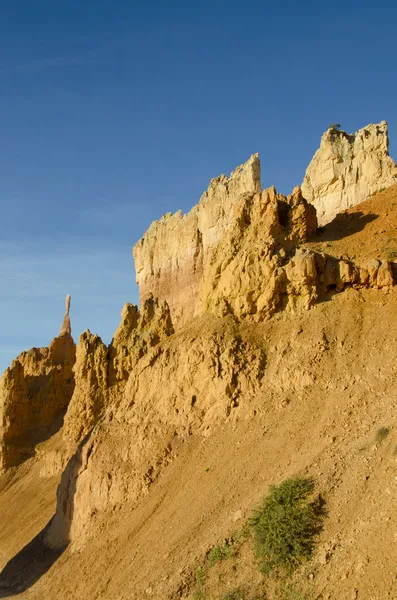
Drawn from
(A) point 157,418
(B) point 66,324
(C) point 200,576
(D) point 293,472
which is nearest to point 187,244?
(B) point 66,324

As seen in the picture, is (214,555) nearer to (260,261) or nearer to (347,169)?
(260,261)

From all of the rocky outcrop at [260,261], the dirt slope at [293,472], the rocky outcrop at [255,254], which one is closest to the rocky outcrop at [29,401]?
the rocky outcrop at [255,254]

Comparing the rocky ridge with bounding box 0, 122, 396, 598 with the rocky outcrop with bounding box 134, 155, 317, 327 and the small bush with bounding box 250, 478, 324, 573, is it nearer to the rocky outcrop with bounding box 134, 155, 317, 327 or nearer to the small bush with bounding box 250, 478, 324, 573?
the rocky outcrop with bounding box 134, 155, 317, 327

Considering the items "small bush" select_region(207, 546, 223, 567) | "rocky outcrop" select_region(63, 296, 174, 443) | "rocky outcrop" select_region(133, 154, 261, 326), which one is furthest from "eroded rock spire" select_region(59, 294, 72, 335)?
"small bush" select_region(207, 546, 223, 567)

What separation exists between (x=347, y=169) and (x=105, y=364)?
1925 centimetres

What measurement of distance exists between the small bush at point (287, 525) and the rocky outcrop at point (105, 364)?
22194 millimetres

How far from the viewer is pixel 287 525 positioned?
45.4 ft

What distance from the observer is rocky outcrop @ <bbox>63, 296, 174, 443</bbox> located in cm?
3694

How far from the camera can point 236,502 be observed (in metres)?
16.6

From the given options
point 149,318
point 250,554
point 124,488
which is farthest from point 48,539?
point 149,318

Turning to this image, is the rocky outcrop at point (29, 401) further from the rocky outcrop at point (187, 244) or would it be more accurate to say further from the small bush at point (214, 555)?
the small bush at point (214, 555)

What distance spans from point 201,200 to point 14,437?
23.3m

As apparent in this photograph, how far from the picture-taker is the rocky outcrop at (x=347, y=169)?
125 feet

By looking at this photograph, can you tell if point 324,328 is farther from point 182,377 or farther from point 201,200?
point 201,200
